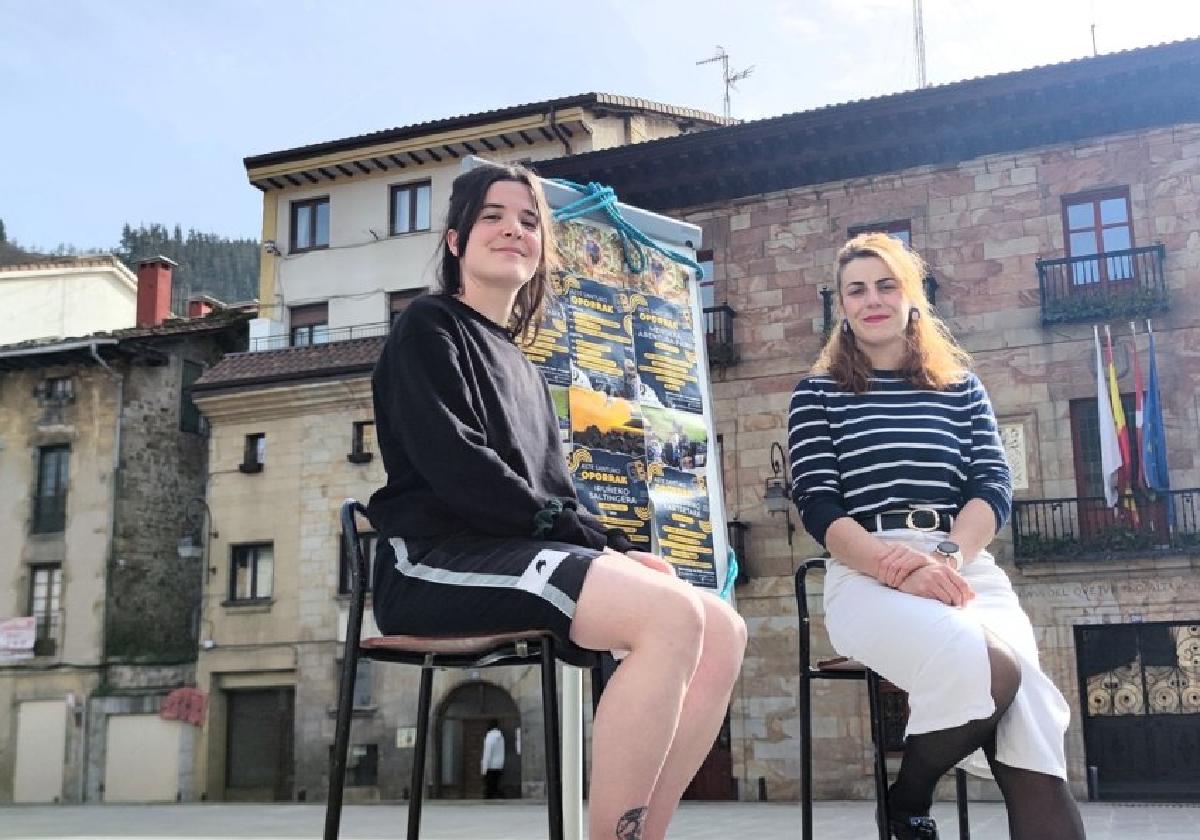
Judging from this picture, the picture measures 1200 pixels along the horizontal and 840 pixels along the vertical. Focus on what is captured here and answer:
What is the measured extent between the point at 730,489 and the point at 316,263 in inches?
441

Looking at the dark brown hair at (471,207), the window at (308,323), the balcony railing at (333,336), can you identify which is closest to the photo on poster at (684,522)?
the dark brown hair at (471,207)

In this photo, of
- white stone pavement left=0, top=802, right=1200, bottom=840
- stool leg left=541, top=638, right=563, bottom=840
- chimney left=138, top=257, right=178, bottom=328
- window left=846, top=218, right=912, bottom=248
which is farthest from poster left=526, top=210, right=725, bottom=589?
chimney left=138, top=257, right=178, bottom=328

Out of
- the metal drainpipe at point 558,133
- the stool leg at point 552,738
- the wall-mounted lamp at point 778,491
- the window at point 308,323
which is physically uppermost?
the metal drainpipe at point 558,133

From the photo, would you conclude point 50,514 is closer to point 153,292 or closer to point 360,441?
point 153,292

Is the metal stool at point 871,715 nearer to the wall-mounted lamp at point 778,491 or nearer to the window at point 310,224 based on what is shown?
the wall-mounted lamp at point 778,491

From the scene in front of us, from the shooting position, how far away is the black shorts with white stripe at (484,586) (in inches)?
113

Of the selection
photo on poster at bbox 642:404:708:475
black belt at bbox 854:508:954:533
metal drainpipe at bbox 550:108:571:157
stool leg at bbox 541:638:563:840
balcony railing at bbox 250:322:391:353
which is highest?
metal drainpipe at bbox 550:108:571:157

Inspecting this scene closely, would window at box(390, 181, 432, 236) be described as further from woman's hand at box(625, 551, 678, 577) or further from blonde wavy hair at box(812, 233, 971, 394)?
woman's hand at box(625, 551, 678, 577)

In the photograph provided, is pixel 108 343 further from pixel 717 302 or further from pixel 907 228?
pixel 907 228

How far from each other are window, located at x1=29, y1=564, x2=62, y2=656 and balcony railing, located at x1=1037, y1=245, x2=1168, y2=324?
2018 cm

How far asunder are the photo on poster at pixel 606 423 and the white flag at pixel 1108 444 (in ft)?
44.6

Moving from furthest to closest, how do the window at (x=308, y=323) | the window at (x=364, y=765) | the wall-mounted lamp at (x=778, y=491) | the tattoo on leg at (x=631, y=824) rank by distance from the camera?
the window at (x=308, y=323)
the window at (x=364, y=765)
the wall-mounted lamp at (x=778, y=491)
the tattoo on leg at (x=631, y=824)

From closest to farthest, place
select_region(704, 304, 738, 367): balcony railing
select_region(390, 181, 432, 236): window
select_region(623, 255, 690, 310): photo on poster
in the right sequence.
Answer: select_region(623, 255, 690, 310): photo on poster → select_region(704, 304, 738, 367): balcony railing → select_region(390, 181, 432, 236): window

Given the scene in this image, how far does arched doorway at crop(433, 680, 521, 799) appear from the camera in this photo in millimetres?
22812
